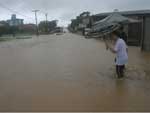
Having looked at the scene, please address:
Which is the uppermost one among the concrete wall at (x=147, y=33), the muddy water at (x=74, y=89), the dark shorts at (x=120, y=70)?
the concrete wall at (x=147, y=33)

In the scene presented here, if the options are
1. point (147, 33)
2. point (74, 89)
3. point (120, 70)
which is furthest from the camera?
point (147, 33)

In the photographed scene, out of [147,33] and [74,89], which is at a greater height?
[147,33]

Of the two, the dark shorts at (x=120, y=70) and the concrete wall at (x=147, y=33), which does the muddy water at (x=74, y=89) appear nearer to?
the dark shorts at (x=120, y=70)

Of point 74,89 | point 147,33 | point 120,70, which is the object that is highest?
point 147,33

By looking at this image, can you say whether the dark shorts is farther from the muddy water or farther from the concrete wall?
the concrete wall

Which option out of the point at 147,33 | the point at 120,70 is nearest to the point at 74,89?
the point at 120,70

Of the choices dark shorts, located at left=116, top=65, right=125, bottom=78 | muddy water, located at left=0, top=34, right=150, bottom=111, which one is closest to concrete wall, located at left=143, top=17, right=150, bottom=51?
muddy water, located at left=0, top=34, right=150, bottom=111

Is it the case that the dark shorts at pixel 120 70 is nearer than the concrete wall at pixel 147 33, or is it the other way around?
the dark shorts at pixel 120 70

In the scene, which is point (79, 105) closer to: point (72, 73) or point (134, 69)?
point (72, 73)

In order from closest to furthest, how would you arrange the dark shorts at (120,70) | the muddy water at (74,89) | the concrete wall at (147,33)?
1. the muddy water at (74,89)
2. the dark shorts at (120,70)
3. the concrete wall at (147,33)

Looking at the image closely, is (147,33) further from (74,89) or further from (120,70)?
(74,89)

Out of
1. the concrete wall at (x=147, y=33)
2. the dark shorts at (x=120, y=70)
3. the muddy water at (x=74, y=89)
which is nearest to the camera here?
the muddy water at (x=74, y=89)

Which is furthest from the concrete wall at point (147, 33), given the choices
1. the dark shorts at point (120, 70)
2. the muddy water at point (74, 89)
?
the dark shorts at point (120, 70)

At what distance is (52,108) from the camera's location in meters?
6.12
